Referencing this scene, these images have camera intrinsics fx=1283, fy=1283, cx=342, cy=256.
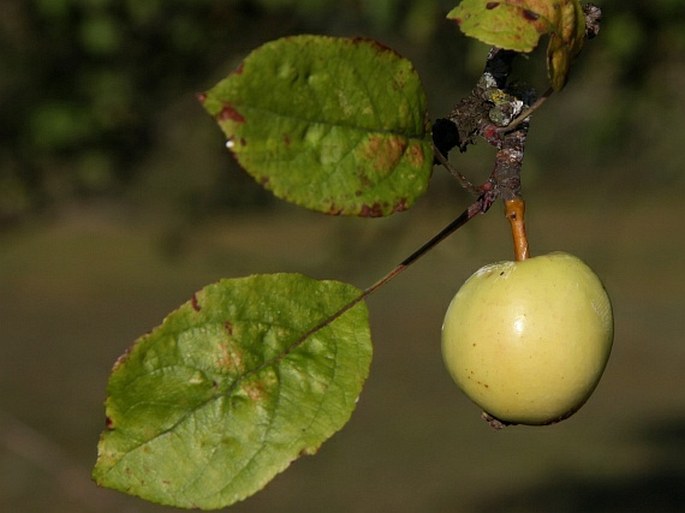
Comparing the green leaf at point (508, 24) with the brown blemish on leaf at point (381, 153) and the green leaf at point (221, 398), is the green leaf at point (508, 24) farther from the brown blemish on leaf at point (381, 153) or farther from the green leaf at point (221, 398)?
the green leaf at point (221, 398)

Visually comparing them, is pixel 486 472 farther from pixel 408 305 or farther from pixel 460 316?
pixel 460 316

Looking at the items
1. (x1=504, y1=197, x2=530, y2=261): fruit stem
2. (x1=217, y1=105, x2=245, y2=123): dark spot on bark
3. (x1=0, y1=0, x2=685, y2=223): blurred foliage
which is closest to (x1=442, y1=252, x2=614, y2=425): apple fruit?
(x1=504, y1=197, x2=530, y2=261): fruit stem

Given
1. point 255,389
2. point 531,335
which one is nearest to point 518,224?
point 531,335

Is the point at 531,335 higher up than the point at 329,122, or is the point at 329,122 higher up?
the point at 329,122

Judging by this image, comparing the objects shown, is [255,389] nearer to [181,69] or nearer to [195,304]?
[195,304]

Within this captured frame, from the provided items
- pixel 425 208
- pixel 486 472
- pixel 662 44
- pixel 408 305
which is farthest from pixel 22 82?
pixel 408 305

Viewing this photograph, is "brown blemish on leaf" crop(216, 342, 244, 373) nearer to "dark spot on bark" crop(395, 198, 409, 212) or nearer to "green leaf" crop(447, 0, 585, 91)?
"dark spot on bark" crop(395, 198, 409, 212)
